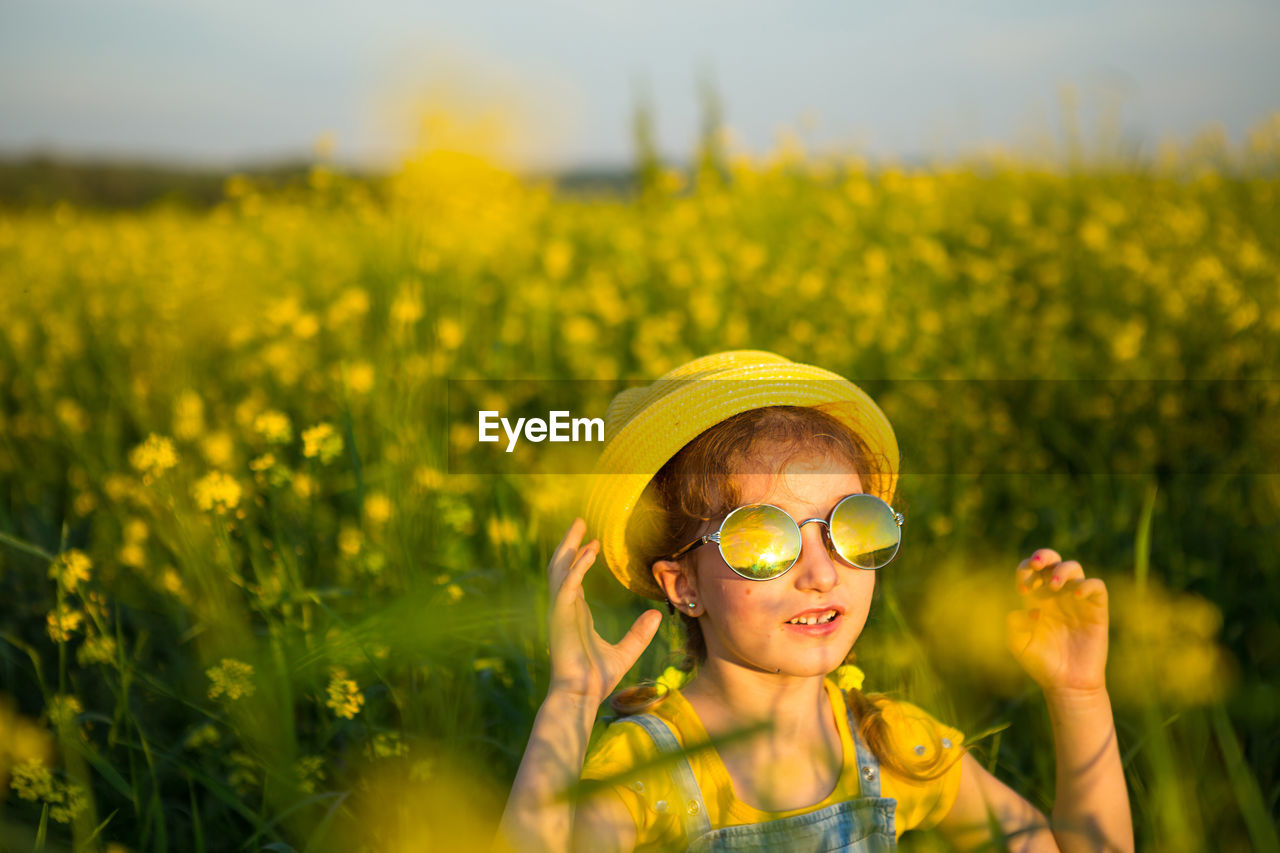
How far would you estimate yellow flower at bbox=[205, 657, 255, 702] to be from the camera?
4.45 ft

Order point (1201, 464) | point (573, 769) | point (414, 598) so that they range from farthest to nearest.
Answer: point (1201, 464) < point (414, 598) < point (573, 769)

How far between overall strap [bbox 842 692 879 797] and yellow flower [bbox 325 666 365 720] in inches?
27.3

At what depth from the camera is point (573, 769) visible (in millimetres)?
1072

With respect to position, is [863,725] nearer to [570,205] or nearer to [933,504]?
[933,504]

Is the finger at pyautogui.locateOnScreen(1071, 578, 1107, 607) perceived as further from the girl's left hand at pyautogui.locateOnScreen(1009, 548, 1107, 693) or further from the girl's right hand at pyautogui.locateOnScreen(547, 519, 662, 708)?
the girl's right hand at pyautogui.locateOnScreen(547, 519, 662, 708)

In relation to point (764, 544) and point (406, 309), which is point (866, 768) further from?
point (406, 309)

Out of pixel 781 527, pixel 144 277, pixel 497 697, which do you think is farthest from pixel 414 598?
pixel 144 277

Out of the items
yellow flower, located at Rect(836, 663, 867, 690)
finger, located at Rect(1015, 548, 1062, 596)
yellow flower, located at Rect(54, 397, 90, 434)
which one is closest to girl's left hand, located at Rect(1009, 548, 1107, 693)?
finger, located at Rect(1015, 548, 1062, 596)

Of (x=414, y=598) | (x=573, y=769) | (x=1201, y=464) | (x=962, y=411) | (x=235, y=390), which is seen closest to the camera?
(x=573, y=769)

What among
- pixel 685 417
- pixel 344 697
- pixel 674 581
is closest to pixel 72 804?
pixel 344 697

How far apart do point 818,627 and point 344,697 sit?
712 millimetres

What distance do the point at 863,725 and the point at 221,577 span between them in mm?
1236

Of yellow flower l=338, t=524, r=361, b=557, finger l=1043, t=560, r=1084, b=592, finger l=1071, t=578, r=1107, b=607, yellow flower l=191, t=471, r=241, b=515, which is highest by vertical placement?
yellow flower l=191, t=471, r=241, b=515

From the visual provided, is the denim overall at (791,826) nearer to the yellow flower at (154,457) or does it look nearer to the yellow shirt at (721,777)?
the yellow shirt at (721,777)
